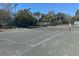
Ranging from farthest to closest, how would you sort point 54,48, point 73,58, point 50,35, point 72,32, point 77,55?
point 50,35 → point 72,32 → point 54,48 → point 77,55 → point 73,58

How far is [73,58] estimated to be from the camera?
563 cm

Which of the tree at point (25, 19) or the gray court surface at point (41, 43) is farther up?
the tree at point (25, 19)

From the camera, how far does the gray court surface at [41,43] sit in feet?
20.7

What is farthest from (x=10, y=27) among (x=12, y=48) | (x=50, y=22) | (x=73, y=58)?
(x=73, y=58)

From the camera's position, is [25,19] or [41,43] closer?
[25,19]

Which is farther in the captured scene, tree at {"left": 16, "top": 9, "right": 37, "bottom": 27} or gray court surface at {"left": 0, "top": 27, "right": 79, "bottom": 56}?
tree at {"left": 16, "top": 9, "right": 37, "bottom": 27}

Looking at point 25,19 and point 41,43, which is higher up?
point 25,19

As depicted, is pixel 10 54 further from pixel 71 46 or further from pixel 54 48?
pixel 71 46

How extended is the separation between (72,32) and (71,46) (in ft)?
2.61

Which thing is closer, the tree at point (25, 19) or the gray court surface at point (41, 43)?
the gray court surface at point (41, 43)

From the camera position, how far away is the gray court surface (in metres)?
6.32

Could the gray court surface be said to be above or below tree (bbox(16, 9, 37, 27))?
below

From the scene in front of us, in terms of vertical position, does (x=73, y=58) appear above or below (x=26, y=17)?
below

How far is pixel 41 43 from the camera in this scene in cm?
734
